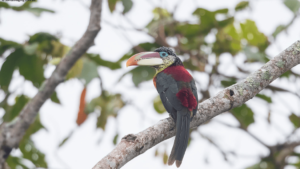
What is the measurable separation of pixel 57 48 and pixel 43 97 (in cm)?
49

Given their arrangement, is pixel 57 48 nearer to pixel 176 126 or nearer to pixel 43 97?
pixel 43 97

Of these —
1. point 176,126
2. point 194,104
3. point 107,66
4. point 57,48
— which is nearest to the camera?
point 176,126

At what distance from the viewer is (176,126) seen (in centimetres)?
221

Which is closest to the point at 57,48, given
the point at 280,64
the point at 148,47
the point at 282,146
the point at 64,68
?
the point at 64,68

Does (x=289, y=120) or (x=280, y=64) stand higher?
Result: (x=280, y=64)

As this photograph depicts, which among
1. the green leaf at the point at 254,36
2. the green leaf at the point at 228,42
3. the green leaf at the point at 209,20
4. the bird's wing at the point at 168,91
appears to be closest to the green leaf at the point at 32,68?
the bird's wing at the point at 168,91

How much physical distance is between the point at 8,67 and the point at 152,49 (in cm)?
147

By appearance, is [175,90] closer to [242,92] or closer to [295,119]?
[242,92]

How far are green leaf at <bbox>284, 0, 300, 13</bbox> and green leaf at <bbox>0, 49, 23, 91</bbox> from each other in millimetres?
2262

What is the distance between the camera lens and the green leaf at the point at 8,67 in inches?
109

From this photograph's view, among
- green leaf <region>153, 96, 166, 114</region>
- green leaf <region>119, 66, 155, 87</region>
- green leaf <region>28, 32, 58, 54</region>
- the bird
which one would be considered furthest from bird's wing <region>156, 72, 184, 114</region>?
green leaf <region>28, 32, 58, 54</region>

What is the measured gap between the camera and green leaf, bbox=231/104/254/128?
3391 mm

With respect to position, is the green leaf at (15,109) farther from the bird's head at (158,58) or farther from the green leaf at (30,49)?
the bird's head at (158,58)

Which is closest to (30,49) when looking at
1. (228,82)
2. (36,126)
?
(36,126)
